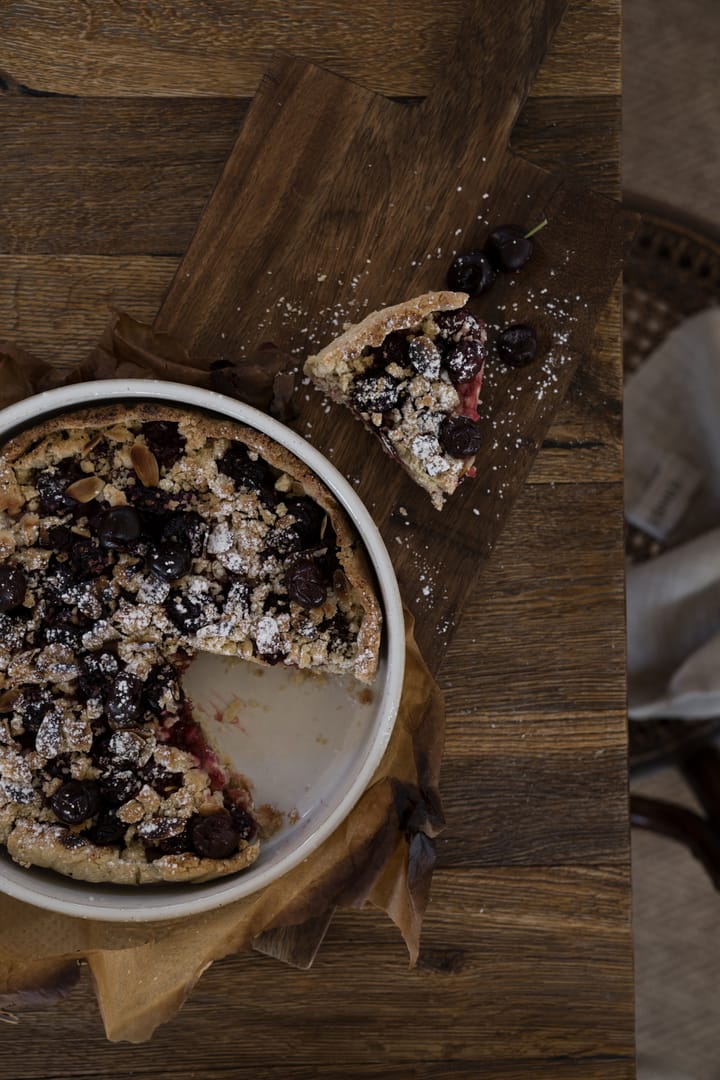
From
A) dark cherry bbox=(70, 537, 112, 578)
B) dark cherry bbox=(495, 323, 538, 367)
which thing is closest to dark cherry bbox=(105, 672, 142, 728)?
dark cherry bbox=(70, 537, 112, 578)

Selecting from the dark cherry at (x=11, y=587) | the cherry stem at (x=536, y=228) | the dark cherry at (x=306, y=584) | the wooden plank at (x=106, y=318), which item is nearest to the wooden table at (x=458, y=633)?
the wooden plank at (x=106, y=318)

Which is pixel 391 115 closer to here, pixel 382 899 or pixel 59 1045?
pixel 382 899

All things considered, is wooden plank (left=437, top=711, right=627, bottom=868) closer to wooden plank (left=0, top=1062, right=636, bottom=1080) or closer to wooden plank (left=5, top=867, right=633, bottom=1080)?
wooden plank (left=5, top=867, right=633, bottom=1080)

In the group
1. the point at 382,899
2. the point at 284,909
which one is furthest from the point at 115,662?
the point at 382,899

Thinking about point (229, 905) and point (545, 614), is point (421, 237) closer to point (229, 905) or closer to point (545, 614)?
point (545, 614)

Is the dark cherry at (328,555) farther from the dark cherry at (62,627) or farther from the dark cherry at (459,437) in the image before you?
the dark cherry at (62,627)

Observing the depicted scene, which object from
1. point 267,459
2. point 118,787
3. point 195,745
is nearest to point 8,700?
point 118,787
